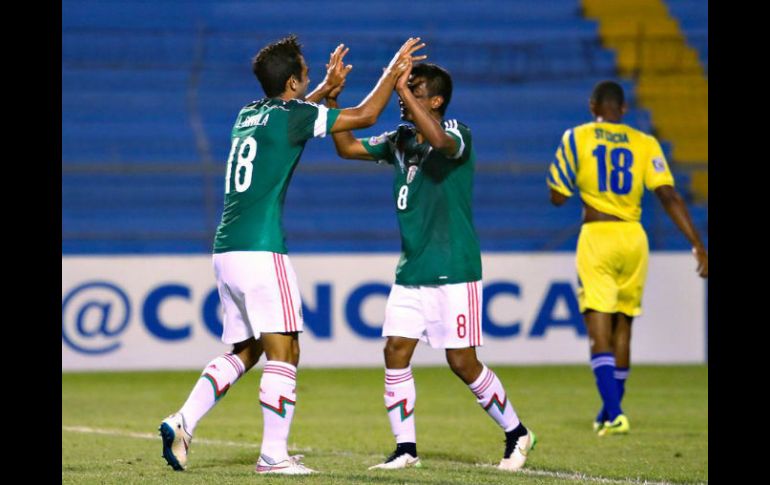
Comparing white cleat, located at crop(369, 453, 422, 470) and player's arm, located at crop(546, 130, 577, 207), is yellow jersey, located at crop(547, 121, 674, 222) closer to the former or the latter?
player's arm, located at crop(546, 130, 577, 207)

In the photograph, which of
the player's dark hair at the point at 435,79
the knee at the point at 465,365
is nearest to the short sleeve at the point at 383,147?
the player's dark hair at the point at 435,79

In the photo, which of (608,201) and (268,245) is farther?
(608,201)

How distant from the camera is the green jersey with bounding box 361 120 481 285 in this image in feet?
21.0

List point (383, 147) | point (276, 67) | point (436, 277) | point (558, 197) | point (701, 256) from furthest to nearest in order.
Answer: point (558, 197) < point (701, 256) < point (383, 147) < point (436, 277) < point (276, 67)

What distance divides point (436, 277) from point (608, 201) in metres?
2.32

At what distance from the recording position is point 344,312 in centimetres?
1295

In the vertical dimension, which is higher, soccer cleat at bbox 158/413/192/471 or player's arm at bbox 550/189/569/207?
player's arm at bbox 550/189/569/207

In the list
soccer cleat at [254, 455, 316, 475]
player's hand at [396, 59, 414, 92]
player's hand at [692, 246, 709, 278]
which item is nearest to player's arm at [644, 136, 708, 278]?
player's hand at [692, 246, 709, 278]

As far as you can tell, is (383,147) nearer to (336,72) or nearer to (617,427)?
(336,72)

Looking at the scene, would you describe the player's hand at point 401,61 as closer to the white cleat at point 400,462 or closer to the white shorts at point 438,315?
the white shorts at point 438,315

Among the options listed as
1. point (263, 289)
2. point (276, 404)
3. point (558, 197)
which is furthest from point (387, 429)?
point (263, 289)

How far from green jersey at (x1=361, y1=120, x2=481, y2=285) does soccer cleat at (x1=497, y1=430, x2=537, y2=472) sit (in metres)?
0.80
